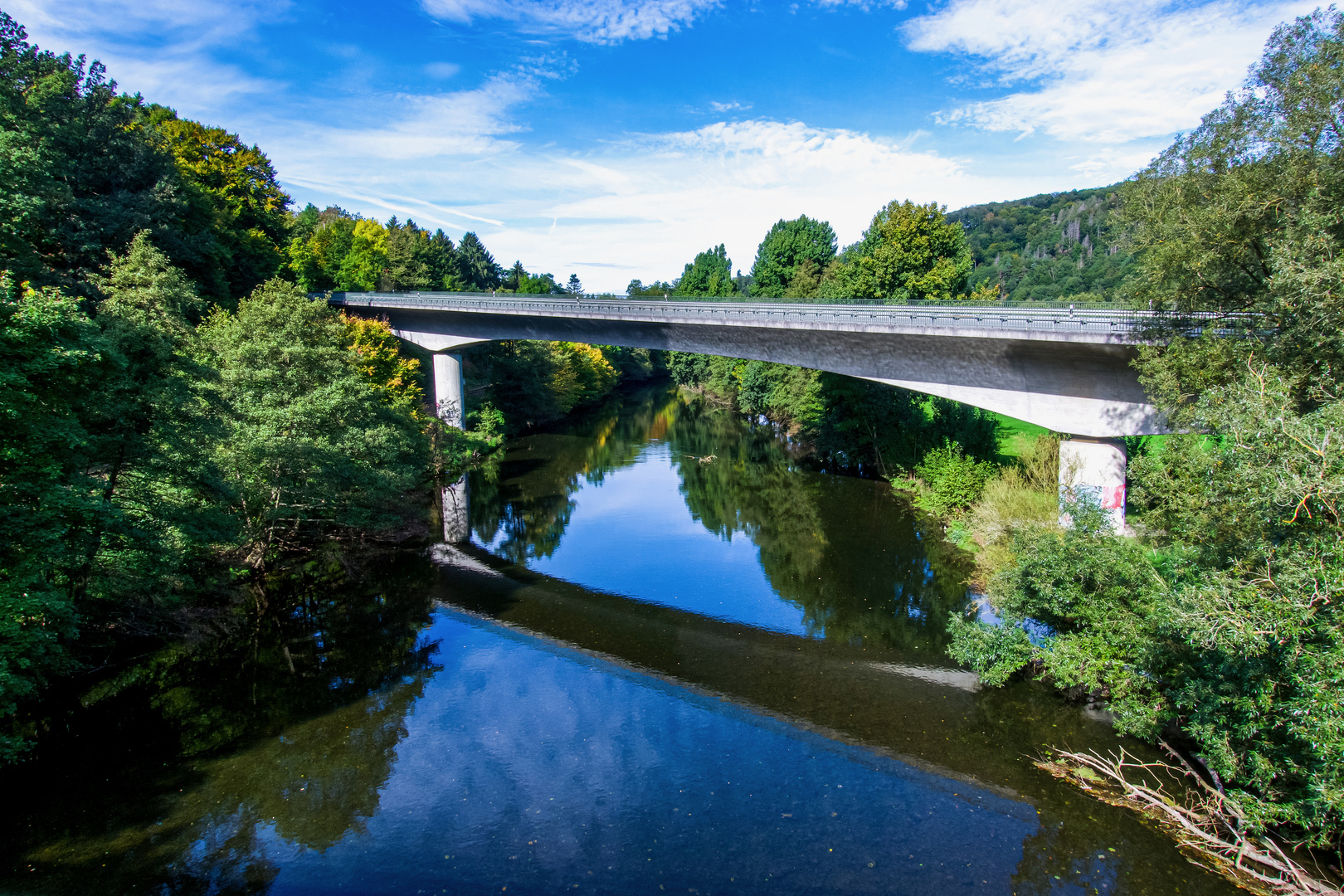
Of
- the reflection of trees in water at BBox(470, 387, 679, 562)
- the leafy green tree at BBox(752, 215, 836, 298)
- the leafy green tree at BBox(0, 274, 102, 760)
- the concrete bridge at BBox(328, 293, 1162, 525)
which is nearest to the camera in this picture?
the leafy green tree at BBox(0, 274, 102, 760)

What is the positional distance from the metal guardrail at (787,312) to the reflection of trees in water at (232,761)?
1824 centimetres

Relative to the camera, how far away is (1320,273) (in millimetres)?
10289

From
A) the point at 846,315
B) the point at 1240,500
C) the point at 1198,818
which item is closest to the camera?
the point at 1240,500

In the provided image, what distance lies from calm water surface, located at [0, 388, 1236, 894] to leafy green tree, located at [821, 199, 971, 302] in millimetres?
16943

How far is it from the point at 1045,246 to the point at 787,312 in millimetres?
109643

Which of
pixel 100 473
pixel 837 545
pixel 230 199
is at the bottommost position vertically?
pixel 837 545

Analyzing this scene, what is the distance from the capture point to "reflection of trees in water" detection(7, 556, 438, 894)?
1055 centimetres

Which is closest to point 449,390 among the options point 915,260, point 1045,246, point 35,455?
point 915,260

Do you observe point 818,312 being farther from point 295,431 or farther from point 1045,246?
point 1045,246

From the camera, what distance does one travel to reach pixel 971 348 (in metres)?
23.9

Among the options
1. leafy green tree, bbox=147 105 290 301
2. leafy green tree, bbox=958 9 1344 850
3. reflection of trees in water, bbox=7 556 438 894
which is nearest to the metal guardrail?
leafy green tree, bbox=958 9 1344 850

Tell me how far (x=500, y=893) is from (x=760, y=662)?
864 cm

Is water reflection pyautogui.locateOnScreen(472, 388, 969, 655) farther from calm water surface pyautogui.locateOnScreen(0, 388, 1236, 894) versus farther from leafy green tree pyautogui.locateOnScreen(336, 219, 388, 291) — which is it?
leafy green tree pyautogui.locateOnScreen(336, 219, 388, 291)

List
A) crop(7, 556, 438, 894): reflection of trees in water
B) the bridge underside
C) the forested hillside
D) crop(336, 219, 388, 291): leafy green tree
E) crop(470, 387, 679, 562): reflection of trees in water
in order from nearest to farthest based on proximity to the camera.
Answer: crop(7, 556, 438, 894): reflection of trees in water → the bridge underside → crop(470, 387, 679, 562): reflection of trees in water → crop(336, 219, 388, 291): leafy green tree → the forested hillside
